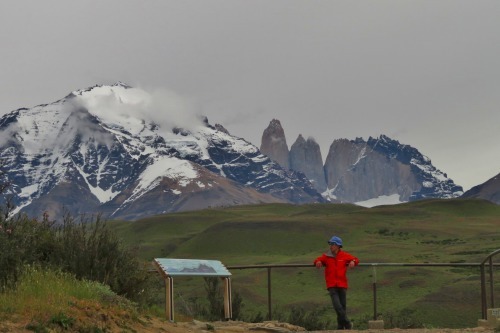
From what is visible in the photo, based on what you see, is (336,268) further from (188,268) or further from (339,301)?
(188,268)

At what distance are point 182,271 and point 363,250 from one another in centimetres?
6930

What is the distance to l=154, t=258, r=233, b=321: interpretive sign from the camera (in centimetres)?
1536

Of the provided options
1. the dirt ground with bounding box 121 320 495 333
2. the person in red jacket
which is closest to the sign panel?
the dirt ground with bounding box 121 320 495 333

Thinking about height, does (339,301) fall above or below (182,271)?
below

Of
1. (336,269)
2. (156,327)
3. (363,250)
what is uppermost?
(336,269)

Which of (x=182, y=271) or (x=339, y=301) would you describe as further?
(x=339, y=301)

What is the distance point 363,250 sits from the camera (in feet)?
274

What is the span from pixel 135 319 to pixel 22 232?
370cm

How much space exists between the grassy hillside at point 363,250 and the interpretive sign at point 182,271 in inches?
68.2

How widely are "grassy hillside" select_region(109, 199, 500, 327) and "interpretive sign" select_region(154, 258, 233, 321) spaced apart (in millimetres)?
1733

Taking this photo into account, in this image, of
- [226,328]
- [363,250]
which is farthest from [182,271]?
[363,250]

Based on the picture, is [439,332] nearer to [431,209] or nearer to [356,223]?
[356,223]

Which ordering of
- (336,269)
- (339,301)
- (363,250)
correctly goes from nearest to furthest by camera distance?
(336,269), (339,301), (363,250)

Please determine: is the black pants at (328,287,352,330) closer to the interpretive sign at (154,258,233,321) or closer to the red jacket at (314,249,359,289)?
the red jacket at (314,249,359,289)
